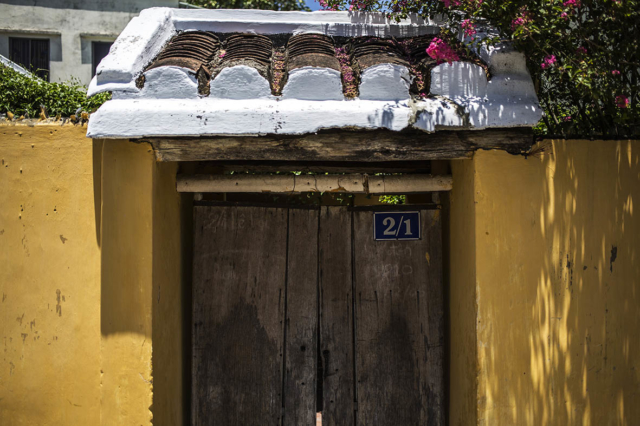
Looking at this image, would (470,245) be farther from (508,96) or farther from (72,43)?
(72,43)

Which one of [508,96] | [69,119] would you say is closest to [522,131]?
[508,96]

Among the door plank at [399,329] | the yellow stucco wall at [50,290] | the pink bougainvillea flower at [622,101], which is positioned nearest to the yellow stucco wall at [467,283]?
the yellow stucco wall at [50,290]

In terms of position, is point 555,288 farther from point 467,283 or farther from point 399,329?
point 399,329

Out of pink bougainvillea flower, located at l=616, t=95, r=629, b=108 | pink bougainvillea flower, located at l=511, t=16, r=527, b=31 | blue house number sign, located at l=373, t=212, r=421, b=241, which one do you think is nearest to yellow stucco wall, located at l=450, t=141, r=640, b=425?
pink bougainvillea flower, located at l=616, t=95, r=629, b=108

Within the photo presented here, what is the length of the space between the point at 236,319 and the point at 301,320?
46 centimetres

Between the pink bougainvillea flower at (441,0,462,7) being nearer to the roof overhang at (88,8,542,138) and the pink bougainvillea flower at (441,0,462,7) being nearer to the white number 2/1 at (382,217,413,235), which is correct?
the roof overhang at (88,8,542,138)

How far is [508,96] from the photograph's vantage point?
3.01m

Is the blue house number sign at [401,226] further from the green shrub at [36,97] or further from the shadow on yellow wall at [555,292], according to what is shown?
the green shrub at [36,97]

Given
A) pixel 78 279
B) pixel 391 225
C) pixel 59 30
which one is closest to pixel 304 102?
pixel 391 225

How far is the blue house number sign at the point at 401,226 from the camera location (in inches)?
155

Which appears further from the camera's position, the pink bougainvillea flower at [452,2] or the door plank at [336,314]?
the door plank at [336,314]

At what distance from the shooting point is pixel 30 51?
10797 mm

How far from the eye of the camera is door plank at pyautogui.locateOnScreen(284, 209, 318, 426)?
389cm

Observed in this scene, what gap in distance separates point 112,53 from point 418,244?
92.1 inches
